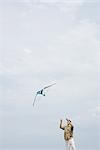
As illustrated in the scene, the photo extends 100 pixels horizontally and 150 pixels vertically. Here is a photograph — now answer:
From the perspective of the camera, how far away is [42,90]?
23.8m

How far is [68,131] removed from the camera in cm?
2108

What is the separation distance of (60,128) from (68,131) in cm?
53

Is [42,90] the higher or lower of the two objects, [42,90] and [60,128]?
the higher

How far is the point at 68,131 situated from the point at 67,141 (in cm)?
70

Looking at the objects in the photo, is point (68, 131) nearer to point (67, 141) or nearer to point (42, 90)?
point (67, 141)

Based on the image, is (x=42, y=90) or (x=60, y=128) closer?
(x=60, y=128)

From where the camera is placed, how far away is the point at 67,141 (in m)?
21.4

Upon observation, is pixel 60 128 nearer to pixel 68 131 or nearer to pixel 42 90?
pixel 68 131

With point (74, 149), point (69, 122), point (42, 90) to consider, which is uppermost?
point (42, 90)

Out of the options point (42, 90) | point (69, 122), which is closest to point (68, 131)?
point (69, 122)

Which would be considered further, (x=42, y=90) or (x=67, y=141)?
(x=42, y=90)

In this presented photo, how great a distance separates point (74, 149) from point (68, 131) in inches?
47.8

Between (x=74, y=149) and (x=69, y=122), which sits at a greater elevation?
(x=69, y=122)

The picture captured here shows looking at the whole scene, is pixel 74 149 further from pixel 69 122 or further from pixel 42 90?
pixel 42 90
